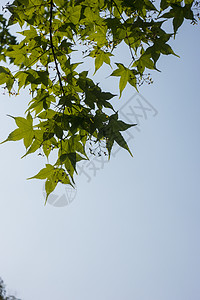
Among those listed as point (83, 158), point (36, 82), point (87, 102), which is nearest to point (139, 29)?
point (87, 102)

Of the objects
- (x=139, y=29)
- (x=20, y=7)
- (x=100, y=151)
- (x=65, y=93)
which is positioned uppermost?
(x=139, y=29)

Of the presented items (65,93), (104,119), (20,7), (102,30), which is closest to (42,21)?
(20,7)

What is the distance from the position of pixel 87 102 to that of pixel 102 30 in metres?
0.42

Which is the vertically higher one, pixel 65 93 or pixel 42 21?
pixel 42 21

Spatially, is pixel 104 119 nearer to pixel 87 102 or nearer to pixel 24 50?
pixel 87 102

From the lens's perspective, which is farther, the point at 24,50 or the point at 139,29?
the point at 24,50

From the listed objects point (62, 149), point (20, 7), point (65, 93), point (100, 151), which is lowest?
point (62, 149)

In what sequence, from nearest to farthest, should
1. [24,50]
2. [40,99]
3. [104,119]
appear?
[104,119]
[40,99]
[24,50]

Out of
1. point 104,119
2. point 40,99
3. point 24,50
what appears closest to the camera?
point 104,119

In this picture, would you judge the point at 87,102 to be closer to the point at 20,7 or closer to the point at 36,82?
the point at 36,82

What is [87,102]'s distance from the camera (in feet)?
3.87

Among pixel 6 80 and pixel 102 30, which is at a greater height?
pixel 102 30

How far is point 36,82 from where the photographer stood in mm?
1225

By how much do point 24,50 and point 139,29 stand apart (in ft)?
1.82
